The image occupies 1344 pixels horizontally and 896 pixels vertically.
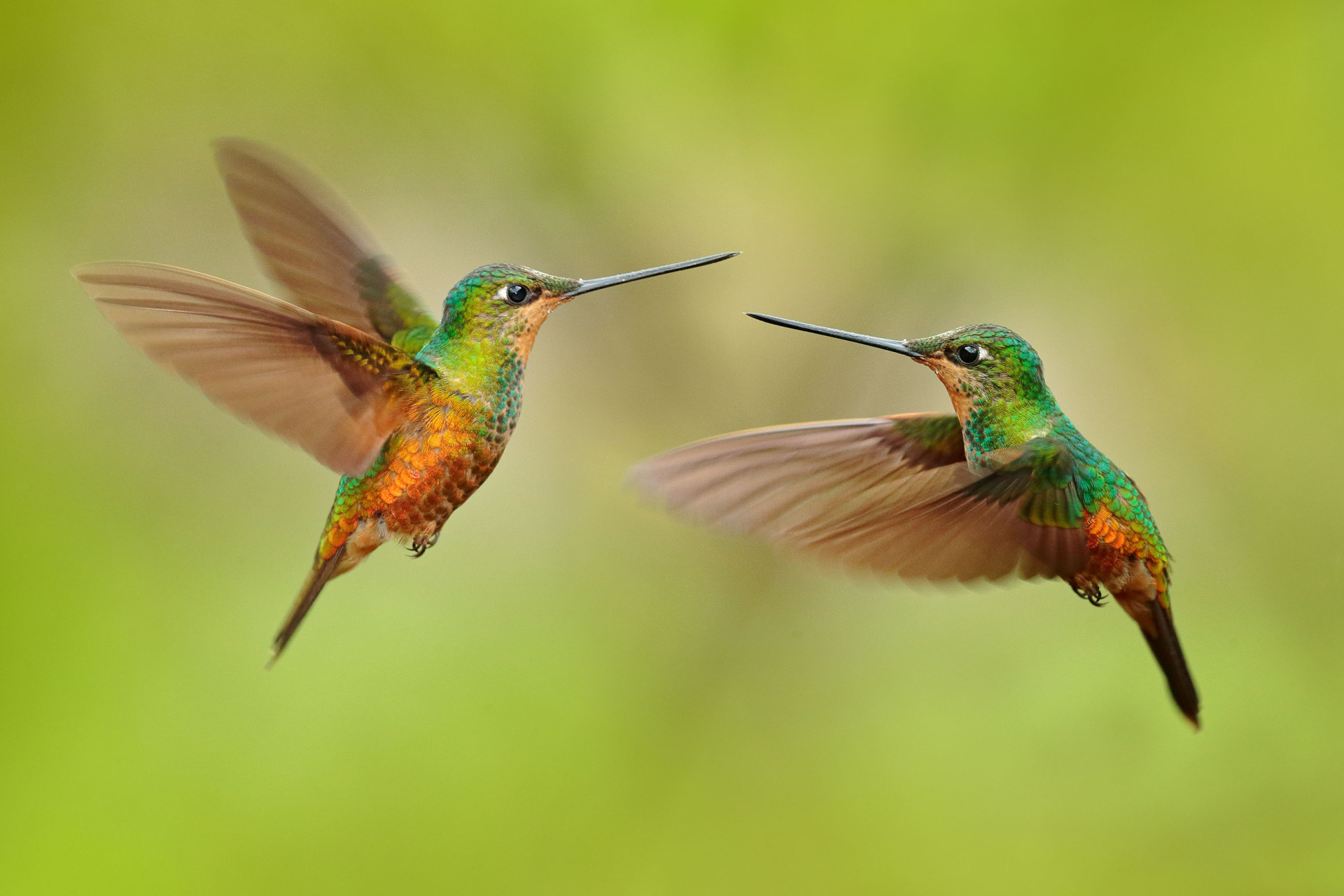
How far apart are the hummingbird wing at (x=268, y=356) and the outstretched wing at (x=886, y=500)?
0.14 m

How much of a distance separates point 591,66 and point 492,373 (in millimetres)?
1256

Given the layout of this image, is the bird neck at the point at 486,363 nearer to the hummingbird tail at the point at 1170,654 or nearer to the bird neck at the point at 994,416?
the bird neck at the point at 994,416

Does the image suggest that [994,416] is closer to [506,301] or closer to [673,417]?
[506,301]

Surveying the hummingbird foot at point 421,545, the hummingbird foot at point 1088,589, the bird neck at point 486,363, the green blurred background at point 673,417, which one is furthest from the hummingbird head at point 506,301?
the green blurred background at point 673,417

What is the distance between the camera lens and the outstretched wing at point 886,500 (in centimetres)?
58


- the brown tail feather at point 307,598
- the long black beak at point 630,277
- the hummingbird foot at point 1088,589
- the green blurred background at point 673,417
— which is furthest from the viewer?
the green blurred background at point 673,417

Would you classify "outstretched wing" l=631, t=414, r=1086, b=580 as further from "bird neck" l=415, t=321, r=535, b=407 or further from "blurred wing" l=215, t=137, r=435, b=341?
"blurred wing" l=215, t=137, r=435, b=341

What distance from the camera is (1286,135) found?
5.23 feet

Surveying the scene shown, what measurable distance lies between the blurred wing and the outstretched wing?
210 millimetres

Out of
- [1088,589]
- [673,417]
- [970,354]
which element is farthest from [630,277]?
[673,417]

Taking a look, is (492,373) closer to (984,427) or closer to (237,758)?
(984,427)

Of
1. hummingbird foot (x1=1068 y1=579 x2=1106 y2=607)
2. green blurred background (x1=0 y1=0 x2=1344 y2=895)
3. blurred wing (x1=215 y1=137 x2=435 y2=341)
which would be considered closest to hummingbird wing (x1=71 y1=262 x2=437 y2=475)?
blurred wing (x1=215 y1=137 x2=435 y2=341)

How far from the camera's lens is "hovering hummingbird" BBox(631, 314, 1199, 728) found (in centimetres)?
55

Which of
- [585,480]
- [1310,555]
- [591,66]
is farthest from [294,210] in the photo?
[1310,555]
